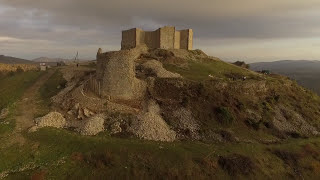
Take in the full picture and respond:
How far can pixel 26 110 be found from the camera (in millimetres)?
42281

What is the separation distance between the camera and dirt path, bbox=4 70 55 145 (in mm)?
34128

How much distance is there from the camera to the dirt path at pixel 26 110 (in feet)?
112

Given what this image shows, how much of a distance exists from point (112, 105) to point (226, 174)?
17.0 metres

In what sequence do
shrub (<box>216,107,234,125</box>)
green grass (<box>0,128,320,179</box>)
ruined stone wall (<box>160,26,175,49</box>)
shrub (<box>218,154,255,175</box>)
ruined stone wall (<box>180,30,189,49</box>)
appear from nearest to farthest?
green grass (<box>0,128,320,179</box>) → shrub (<box>218,154,255,175</box>) → shrub (<box>216,107,234,125</box>) → ruined stone wall (<box>160,26,175,49</box>) → ruined stone wall (<box>180,30,189,49</box>)

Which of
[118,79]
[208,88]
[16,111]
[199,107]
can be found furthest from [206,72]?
[16,111]

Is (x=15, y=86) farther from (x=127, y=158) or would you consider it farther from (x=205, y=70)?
(x=127, y=158)

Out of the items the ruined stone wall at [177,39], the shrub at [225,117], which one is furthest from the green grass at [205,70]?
the shrub at [225,117]

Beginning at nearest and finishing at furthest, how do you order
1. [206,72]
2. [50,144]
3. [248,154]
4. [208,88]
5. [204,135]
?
[50,144]
[248,154]
[204,135]
[208,88]
[206,72]

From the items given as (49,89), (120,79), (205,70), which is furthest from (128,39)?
(120,79)

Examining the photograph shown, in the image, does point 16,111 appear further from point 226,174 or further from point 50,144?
point 226,174

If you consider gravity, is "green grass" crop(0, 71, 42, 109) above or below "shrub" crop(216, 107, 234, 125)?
above

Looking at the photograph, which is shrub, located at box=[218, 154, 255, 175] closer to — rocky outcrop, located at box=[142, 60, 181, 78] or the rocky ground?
the rocky ground

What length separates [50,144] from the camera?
32938mm

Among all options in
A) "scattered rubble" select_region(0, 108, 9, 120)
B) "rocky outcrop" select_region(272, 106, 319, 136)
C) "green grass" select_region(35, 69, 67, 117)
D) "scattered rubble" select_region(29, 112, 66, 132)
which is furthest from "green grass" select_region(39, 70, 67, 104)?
"rocky outcrop" select_region(272, 106, 319, 136)
